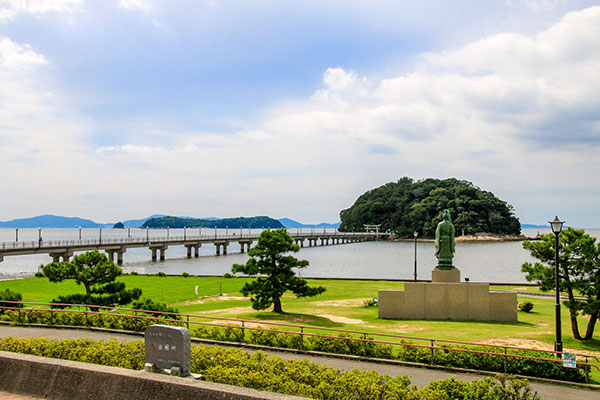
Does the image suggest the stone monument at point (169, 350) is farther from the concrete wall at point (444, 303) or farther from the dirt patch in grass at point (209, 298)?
the dirt patch in grass at point (209, 298)

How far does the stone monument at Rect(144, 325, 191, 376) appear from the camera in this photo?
8883 millimetres

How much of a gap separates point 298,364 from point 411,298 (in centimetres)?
1866

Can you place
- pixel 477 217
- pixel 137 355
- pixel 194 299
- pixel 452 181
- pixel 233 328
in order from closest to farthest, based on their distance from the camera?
pixel 137 355
pixel 233 328
pixel 194 299
pixel 477 217
pixel 452 181

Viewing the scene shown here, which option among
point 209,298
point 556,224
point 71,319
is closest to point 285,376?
point 556,224

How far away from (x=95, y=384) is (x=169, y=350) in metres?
1.43

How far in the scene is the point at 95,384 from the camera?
28.0 ft

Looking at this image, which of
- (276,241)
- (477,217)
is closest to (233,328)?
(276,241)

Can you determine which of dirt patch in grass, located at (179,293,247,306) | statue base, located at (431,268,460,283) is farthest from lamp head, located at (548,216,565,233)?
dirt patch in grass, located at (179,293,247,306)

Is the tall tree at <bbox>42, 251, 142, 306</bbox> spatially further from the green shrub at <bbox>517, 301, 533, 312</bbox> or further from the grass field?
the green shrub at <bbox>517, 301, 533, 312</bbox>

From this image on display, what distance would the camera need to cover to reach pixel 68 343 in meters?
11.8

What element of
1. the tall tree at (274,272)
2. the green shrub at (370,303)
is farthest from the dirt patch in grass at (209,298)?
the green shrub at (370,303)

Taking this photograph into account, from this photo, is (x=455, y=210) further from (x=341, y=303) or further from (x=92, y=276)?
(x=92, y=276)

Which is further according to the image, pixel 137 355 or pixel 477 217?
pixel 477 217

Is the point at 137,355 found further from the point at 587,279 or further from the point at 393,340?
the point at 587,279
